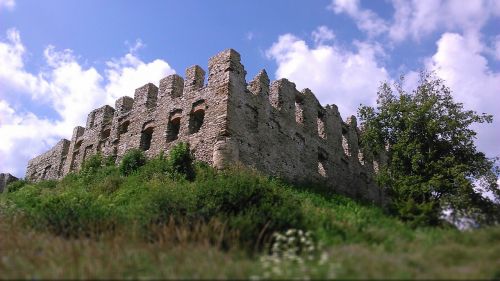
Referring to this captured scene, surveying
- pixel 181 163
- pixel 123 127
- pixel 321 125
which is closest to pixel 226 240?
pixel 181 163

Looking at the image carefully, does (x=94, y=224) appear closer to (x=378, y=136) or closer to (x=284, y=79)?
(x=284, y=79)

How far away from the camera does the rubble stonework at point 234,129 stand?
57.4 ft

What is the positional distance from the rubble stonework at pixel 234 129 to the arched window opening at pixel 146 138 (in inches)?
1.7

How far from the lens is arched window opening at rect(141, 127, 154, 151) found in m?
20.5

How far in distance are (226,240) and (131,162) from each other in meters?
10.2

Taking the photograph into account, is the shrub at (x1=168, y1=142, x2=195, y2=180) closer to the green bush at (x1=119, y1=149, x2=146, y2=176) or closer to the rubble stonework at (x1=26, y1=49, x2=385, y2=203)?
the rubble stonework at (x1=26, y1=49, x2=385, y2=203)

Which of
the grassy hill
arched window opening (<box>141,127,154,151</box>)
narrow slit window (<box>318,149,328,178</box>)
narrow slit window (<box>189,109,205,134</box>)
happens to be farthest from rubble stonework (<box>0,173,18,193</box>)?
narrow slit window (<box>318,149,328,178</box>)

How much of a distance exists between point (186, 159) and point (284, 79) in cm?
637

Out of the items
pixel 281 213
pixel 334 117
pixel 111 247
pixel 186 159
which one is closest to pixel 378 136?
pixel 334 117

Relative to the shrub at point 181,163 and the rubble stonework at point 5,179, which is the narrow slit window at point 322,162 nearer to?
the shrub at point 181,163

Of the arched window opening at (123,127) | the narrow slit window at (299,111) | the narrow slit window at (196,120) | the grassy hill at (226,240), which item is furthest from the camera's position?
the arched window opening at (123,127)

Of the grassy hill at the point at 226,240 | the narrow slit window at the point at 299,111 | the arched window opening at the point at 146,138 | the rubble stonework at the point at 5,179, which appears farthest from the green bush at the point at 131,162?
the rubble stonework at the point at 5,179

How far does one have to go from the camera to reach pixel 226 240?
9.24m

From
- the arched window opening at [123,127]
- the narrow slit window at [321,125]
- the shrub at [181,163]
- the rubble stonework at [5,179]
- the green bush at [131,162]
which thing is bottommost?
the shrub at [181,163]
